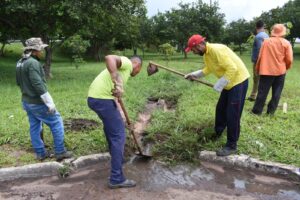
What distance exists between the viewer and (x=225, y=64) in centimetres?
536

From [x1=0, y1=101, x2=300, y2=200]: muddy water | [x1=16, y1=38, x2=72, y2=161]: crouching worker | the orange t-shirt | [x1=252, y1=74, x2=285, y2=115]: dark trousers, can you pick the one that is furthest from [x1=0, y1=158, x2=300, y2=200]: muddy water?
the orange t-shirt

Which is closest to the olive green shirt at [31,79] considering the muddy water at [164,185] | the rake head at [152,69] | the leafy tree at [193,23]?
the muddy water at [164,185]

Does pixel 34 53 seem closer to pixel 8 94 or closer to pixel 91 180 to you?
pixel 91 180

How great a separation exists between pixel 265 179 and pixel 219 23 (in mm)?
29837

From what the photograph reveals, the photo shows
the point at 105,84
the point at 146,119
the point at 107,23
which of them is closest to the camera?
the point at 105,84

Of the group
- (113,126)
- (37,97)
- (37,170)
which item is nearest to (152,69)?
(113,126)

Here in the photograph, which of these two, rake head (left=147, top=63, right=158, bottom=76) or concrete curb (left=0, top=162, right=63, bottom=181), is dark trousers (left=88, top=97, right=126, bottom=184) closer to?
concrete curb (left=0, top=162, right=63, bottom=181)

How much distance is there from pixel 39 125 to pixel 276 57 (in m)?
4.44

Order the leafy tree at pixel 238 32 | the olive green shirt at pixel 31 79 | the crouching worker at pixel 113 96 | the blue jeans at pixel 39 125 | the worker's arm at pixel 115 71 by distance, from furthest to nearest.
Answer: the leafy tree at pixel 238 32 → the blue jeans at pixel 39 125 → the olive green shirt at pixel 31 79 → the crouching worker at pixel 113 96 → the worker's arm at pixel 115 71

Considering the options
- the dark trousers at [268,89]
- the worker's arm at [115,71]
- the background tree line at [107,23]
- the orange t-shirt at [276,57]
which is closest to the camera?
the worker's arm at [115,71]

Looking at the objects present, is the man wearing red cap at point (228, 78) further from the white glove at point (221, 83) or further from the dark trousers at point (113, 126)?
the dark trousers at point (113, 126)

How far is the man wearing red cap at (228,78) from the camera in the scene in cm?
537

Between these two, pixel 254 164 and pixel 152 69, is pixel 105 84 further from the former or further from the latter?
pixel 254 164

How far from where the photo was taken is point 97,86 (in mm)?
4582
